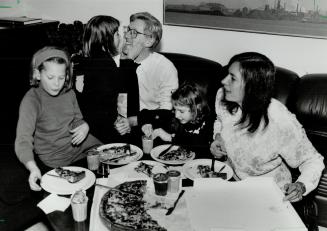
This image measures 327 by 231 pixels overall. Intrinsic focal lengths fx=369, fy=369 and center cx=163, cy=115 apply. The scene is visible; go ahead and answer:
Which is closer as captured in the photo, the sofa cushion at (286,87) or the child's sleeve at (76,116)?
the child's sleeve at (76,116)

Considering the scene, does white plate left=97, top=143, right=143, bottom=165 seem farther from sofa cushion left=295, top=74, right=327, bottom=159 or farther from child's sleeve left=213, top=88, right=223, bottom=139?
sofa cushion left=295, top=74, right=327, bottom=159

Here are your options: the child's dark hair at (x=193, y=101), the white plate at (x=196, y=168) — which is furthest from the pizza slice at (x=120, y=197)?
the child's dark hair at (x=193, y=101)

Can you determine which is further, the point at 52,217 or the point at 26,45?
the point at 26,45

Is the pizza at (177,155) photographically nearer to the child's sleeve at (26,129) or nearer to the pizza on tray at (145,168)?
the pizza on tray at (145,168)

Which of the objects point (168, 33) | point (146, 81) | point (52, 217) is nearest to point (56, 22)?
point (168, 33)

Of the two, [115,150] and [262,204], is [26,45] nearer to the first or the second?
[115,150]

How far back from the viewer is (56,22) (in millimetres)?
4699

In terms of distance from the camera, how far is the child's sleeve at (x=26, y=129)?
2.07 meters

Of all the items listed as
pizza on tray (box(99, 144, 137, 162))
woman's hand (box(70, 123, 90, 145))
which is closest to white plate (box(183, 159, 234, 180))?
pizza on tray (box(99, 144, 137, 162))

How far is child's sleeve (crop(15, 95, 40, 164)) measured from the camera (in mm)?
2074

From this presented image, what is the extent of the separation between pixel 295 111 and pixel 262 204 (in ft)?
5.67

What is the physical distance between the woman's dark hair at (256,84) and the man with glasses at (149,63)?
1.06m

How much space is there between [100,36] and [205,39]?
4.98 ft

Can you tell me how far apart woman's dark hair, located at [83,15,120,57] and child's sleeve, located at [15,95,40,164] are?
2.44 feet
